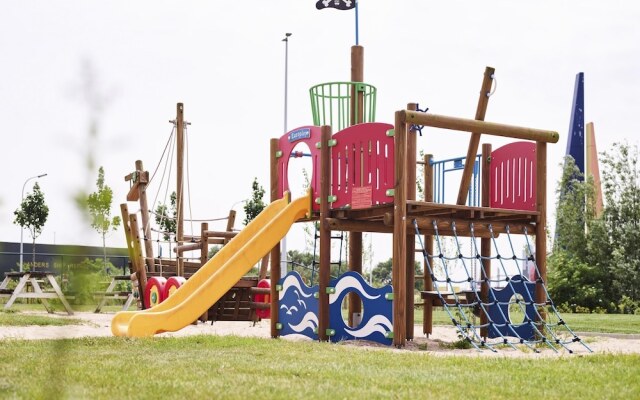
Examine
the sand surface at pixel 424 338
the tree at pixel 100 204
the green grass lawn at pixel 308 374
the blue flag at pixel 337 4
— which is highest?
the blue flag at pixel 337 4

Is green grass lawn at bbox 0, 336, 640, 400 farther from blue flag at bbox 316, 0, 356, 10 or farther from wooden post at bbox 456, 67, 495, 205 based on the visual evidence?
blue flag at bbox 316, 0, 356, 10

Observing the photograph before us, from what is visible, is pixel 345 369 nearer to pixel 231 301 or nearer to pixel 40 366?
pixel 40 366

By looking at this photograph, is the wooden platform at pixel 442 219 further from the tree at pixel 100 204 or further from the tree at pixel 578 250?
the tree at pixel 578 250

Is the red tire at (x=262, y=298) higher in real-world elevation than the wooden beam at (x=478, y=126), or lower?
lower

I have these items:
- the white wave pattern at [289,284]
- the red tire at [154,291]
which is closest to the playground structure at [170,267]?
the red tire at [154,291]

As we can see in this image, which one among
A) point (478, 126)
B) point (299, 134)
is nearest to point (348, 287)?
point (299, 134)

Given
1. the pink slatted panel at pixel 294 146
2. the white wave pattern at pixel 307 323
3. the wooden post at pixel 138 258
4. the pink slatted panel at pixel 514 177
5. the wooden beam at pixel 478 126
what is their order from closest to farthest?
the wooden beam at pixel 478 126 < the white wave pattern at pixel 307 323 < the pink slatted panel at pixel 294 146 < the pink slatted panel at pixel 514 177 < the wooden post at pixel 138 258

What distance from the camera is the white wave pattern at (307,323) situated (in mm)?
11648

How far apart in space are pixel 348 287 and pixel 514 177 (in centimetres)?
331

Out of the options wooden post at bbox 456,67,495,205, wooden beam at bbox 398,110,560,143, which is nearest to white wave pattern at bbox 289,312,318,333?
wooden post at bbox 456,67,495,205

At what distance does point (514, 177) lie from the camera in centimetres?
1249

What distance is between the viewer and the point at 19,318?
1456 cm

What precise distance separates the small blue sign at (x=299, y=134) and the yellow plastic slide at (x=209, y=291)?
2.89 ft

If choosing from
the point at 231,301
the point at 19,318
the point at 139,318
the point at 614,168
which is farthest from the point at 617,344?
the point at 614,168
